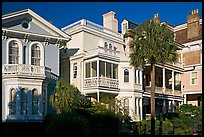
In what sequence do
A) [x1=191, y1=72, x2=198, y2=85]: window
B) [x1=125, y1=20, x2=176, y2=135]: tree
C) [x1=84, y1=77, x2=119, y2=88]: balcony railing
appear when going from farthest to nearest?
[x1=191, y1=72, x2=198, y2=85]: window, [x1=84, y1=77, x2=119, y2=88]: balcony railing, [x1=125, y1=20, x2=176, y2=135]: tree

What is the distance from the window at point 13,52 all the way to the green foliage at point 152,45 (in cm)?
866

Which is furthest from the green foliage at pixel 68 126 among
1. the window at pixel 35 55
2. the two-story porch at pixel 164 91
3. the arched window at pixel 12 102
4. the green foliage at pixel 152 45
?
the two-story porch at pixel 164 91

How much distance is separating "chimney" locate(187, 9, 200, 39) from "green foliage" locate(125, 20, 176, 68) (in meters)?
15.4

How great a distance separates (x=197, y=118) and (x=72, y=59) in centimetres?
1213

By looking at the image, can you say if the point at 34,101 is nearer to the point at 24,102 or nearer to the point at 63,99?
the point at 24,102

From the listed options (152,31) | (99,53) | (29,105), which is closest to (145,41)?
(152,31)

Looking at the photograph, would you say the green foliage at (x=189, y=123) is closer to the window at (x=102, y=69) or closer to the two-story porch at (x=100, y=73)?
the two-story porch at (x=100, y=73)

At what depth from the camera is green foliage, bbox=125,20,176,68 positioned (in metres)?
22.5

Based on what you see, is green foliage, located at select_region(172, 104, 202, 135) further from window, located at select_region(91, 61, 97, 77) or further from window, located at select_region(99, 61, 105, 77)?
window, located at select_region(91, 61, 97, 77)

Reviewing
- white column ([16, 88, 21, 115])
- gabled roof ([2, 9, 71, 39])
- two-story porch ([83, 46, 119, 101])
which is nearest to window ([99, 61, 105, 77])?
two-story porch ([83, 46, 119, 101])

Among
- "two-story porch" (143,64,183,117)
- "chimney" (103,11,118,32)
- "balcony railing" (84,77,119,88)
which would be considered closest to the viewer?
"balcony railing" (84,77,119,88)

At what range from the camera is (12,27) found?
2342 centimetres

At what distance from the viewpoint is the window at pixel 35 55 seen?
79.4 ft

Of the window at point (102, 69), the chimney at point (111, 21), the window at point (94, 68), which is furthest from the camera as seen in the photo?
the chimney at point (111, 21)
